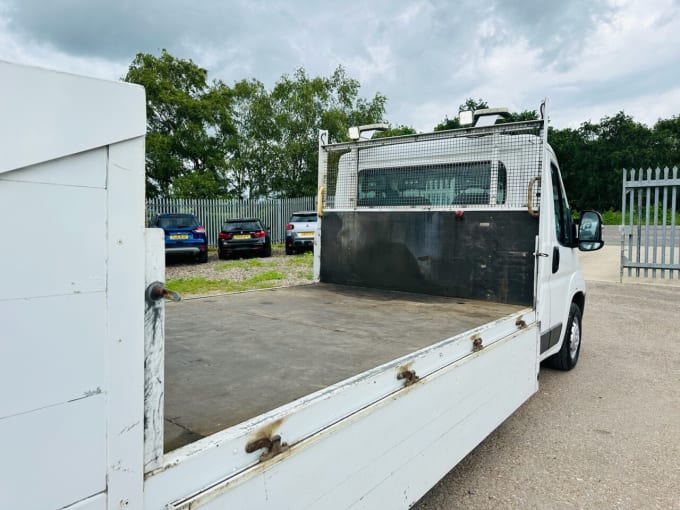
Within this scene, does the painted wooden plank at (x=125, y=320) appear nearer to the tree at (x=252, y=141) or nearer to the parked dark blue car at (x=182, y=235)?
the parked dark blue car at (x=182, y=235)

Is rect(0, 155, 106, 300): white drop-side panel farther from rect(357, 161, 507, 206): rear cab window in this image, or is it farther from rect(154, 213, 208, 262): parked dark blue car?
rect(154, 213, 208, 262): parked dark blue car

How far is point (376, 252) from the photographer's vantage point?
4336 millimetres

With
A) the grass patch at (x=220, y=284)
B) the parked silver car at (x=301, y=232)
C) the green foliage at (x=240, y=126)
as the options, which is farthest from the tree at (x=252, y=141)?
the grass patch at (x=220, y=284)

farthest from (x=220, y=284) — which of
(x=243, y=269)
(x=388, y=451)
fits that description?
(x=388, y=451)

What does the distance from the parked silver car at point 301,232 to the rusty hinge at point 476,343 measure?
12.8 m

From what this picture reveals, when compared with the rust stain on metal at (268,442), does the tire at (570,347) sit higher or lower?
lower

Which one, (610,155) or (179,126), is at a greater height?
(610,155)

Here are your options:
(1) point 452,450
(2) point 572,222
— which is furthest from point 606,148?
(1) point 452,450

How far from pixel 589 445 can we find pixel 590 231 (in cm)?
177

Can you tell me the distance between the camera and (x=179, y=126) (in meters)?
22.1

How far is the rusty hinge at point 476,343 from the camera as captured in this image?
8.12 feet

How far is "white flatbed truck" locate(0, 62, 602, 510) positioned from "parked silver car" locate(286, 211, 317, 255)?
11181 millimetres

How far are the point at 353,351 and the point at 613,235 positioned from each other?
24783 mm

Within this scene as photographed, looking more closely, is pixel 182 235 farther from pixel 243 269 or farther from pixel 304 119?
pixel 304 119
